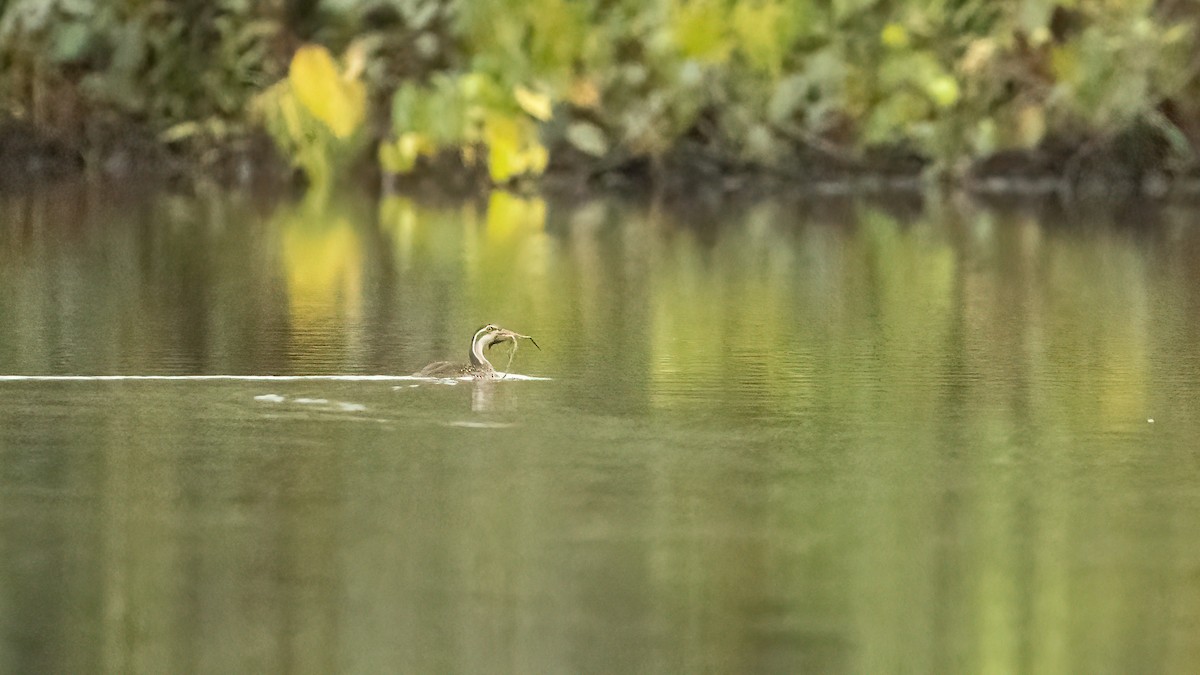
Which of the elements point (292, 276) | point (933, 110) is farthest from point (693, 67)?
point (292, 276)

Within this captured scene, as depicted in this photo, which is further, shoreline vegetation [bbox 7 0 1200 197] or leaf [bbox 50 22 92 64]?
leaf [bbox 50 22 92 64]

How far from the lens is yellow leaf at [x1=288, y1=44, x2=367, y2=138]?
27656 millimetres

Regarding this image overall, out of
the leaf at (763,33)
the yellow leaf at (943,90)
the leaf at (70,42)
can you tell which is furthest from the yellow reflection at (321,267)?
the leaf at (70,42)

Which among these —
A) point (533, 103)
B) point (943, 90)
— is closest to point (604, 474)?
point (533, 103)

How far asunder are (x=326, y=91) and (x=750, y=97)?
408 cm

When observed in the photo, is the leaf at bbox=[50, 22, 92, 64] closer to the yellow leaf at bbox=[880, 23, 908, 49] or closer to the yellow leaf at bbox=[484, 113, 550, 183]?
the yellow leaf at bbox=[484, 113, 550, 183]

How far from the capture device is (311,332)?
12.4m

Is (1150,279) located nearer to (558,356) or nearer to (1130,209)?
(558,356)

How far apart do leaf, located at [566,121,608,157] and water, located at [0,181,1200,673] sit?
1093cm

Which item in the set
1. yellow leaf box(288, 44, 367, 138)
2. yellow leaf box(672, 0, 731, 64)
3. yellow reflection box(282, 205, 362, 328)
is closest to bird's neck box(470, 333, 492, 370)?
yellow reflection box(282, 205, 362, 328)

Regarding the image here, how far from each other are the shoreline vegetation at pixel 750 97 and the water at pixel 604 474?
10.7m

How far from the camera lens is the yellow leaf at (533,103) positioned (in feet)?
87.2

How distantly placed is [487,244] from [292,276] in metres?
3.09

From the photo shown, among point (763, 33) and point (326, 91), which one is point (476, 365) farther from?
point (326, 91)
